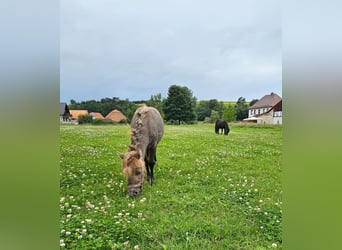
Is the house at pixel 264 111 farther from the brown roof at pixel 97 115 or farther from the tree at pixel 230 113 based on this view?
the brown roof at pixel 97 115

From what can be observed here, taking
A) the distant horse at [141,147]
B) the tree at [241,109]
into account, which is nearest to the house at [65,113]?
the distant horse at [141,147]

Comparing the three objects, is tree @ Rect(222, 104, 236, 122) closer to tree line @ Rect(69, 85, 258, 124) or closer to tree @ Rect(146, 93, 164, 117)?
tree line @ Rect(69, 85, 258, 124)

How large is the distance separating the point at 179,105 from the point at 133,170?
3.25ft

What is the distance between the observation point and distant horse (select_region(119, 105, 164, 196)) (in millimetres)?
2137

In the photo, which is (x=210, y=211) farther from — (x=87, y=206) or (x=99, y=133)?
(x=99, y=133)

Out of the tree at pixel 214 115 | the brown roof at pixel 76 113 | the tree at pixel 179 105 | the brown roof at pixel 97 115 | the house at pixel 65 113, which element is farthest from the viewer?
the tree at pixel 214 115

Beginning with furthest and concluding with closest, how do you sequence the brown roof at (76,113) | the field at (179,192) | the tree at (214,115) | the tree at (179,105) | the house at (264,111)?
the tree at (214,115) → the tree at (179,105) → the brown roof at (76,113) → the house at (264,111) → the field at (179,192)

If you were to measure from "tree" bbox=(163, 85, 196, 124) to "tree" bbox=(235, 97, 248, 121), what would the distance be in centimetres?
48

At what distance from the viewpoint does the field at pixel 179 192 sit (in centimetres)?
182

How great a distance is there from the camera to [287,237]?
912 mm

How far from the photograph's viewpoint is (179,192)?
8.05ft

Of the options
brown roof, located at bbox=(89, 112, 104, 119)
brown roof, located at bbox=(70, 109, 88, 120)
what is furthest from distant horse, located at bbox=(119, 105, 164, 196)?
brown roof, located at bbox=(70, 109, 88, 120)

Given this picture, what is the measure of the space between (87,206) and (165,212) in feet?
2.30
